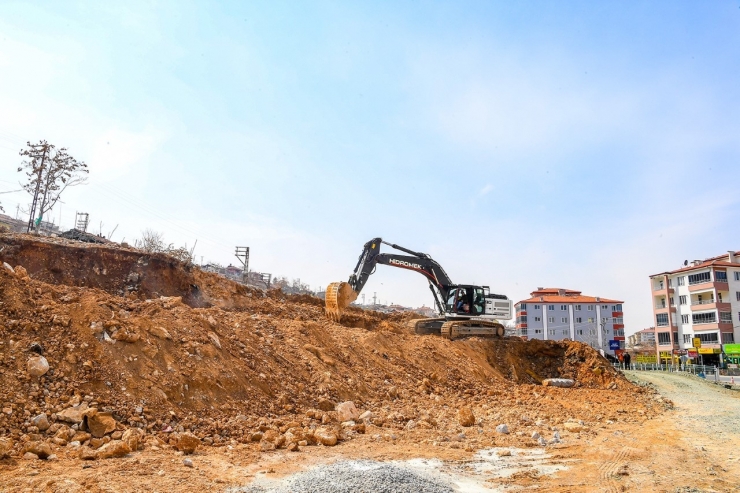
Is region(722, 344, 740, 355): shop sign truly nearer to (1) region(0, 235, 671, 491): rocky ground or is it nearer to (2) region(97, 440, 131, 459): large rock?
(1) region(0, 235, 671, 491): rocky ground

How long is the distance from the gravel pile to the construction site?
4cm

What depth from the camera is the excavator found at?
1767 centimetres

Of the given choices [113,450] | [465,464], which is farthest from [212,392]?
[465,464]

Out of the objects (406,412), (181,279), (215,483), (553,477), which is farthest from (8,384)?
(181,279)

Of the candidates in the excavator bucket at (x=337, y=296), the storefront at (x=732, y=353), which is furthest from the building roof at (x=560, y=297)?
the excavator bucket at (x=337, y=296)

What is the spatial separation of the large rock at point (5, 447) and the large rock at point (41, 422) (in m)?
0.47

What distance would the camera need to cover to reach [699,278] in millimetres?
44750

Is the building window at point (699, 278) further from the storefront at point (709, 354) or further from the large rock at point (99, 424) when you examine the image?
the large rock at point (99, 424)

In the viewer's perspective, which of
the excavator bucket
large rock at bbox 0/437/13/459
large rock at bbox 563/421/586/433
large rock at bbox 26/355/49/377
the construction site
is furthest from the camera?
the excavator bucket

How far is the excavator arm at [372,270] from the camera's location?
50.5 feet

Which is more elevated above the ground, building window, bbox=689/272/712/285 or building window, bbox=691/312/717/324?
building window, bbox=689/272/712/285

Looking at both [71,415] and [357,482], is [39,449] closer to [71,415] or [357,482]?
[71,415]

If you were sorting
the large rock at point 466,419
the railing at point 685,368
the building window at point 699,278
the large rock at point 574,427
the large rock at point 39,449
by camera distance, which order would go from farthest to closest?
1. the building window at point 699,278
2. the railing at point 685,368
3. the large rock at point 574,427
4. the large rock at point 466,419
5. the large rock at point 39,449

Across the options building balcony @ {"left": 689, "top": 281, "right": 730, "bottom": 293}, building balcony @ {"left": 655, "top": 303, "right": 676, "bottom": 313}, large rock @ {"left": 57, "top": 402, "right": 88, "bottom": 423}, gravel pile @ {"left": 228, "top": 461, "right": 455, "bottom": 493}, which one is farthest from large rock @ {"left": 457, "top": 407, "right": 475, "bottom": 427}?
→ building balcony @ {"left": 655, "top": 303, "right": 676, "bottom": 313}
